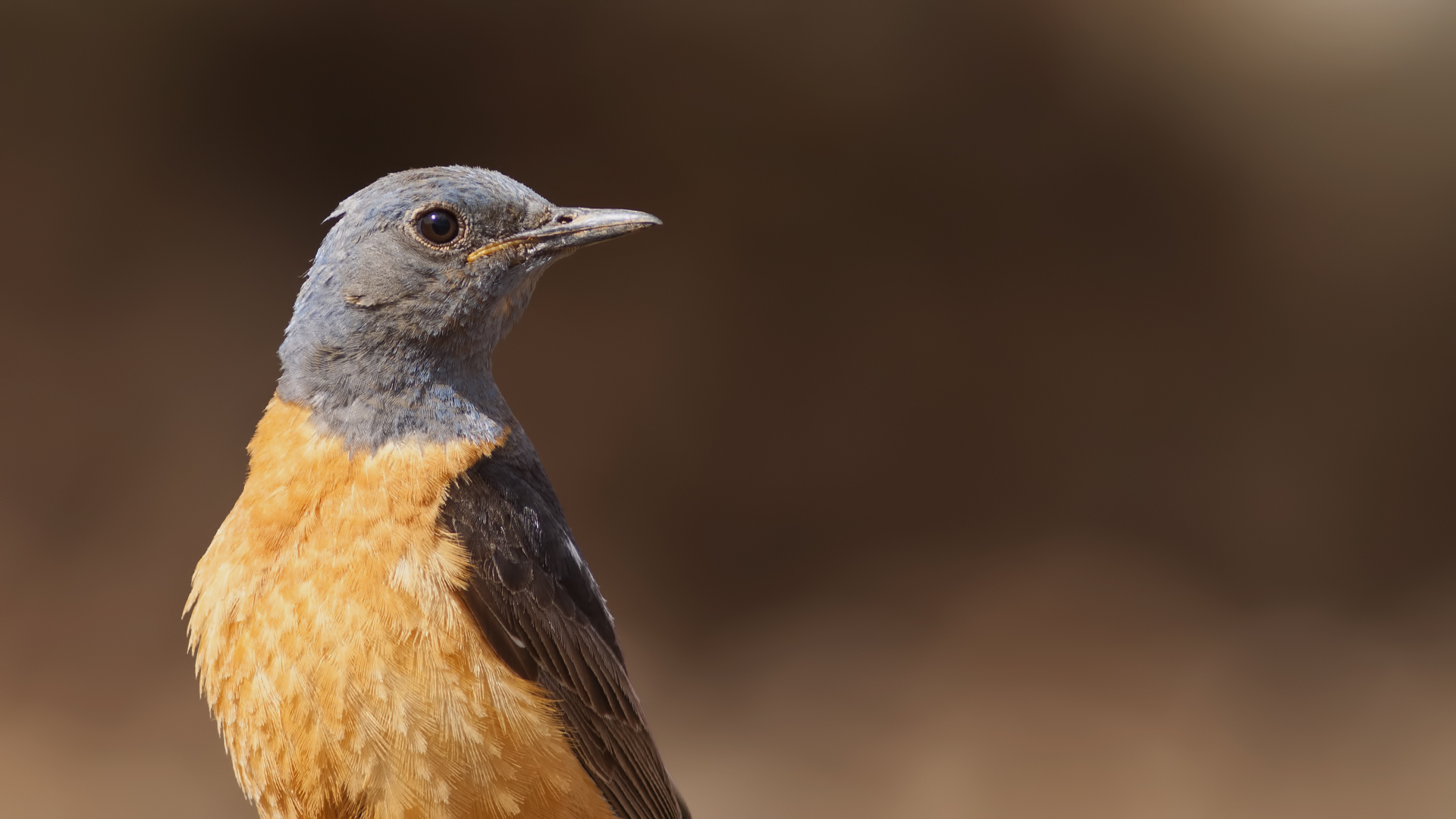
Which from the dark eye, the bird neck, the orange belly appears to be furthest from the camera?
the dark eye

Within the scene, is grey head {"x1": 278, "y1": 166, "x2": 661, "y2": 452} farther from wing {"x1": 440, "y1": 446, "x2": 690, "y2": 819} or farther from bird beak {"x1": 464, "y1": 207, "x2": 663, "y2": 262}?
wing {"x1": 440, "y1": 446, "x2": 690, "y2": 819}

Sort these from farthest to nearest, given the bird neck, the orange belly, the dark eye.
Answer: the dark eye < the bird neck < the orange belly

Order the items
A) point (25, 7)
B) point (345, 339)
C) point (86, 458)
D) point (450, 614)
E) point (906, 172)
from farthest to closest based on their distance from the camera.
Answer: point (906, 172), point (86, 458), point (25, 7), point (345, 339), point (450, 614)

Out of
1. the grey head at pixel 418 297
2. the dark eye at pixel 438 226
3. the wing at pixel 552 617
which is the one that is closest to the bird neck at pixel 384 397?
the grey head at pixel 418 297

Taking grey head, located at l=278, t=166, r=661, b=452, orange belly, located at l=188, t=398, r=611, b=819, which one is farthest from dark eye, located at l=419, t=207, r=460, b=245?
orange belly, located at l=188, t=398, r=611, b=819

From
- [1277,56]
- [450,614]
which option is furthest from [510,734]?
[1277,56]

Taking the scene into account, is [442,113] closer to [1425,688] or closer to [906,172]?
[906,172]
